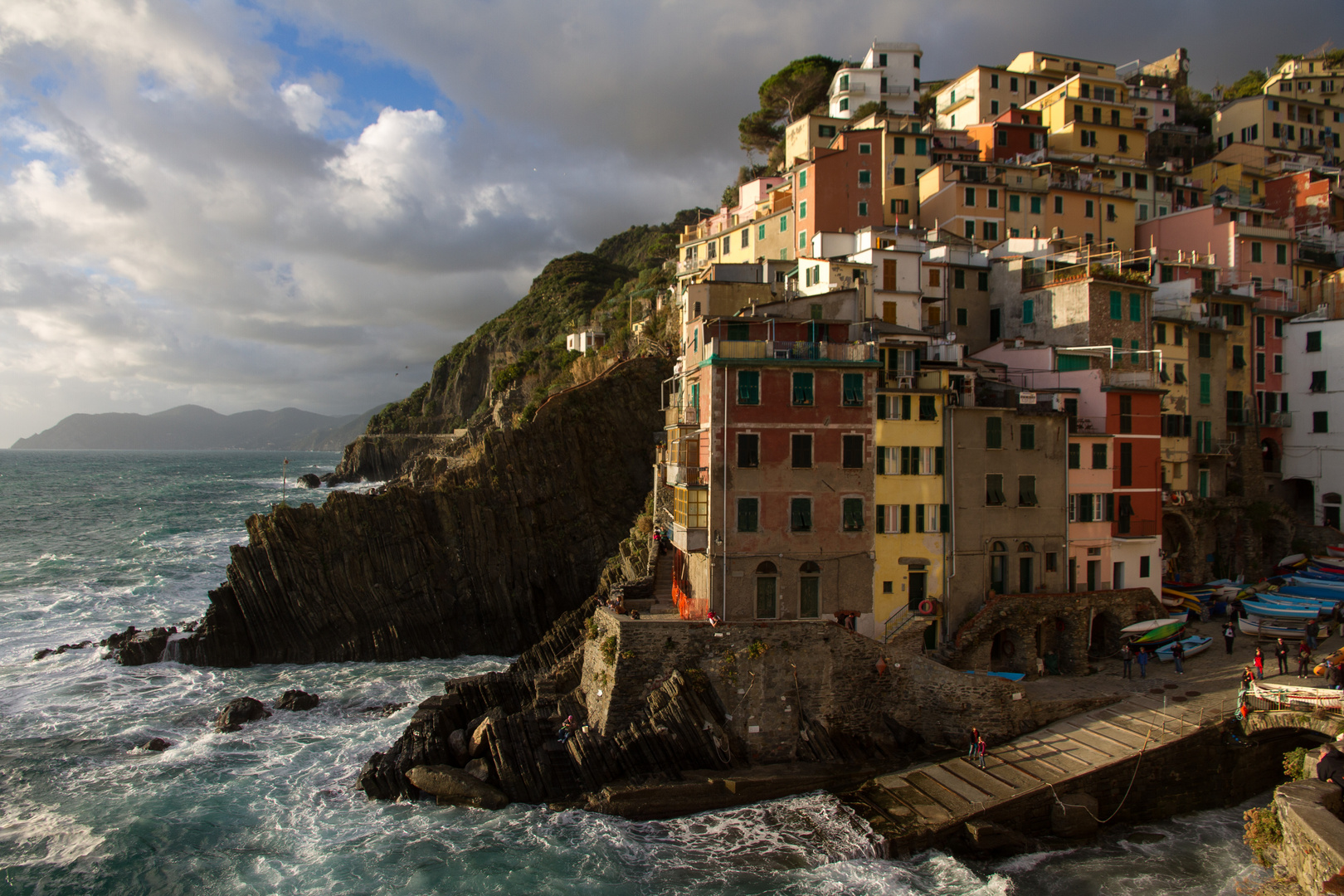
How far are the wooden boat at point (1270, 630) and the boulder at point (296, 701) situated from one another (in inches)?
1635

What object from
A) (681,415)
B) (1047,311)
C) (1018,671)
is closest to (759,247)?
(1047,311)

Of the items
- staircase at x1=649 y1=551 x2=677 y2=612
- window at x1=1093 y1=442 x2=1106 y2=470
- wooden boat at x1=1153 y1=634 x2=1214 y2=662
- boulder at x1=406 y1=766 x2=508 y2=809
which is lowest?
boulder at x1=406 y1=766 x2=508 y2=809

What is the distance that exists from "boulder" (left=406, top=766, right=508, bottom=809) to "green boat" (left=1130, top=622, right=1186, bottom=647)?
26171mm

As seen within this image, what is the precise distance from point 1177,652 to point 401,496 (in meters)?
40.6

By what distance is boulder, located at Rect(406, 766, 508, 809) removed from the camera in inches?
1008

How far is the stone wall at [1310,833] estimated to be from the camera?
16.4 metres

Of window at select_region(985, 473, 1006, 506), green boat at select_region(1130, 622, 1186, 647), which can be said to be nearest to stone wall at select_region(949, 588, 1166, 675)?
green boat at select_region(1130, 622, 1186, 647)

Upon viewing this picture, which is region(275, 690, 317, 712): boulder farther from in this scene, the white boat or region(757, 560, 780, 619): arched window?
the white boat

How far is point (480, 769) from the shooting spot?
87.6 ft

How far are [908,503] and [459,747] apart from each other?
19.5m

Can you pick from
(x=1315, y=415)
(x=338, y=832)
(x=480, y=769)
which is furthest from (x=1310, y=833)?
(x=1315, y=415)

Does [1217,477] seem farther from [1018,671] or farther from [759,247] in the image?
[759,247]

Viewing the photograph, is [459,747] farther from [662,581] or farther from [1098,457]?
[1098,457]

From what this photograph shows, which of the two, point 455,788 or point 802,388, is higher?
point 802,388
